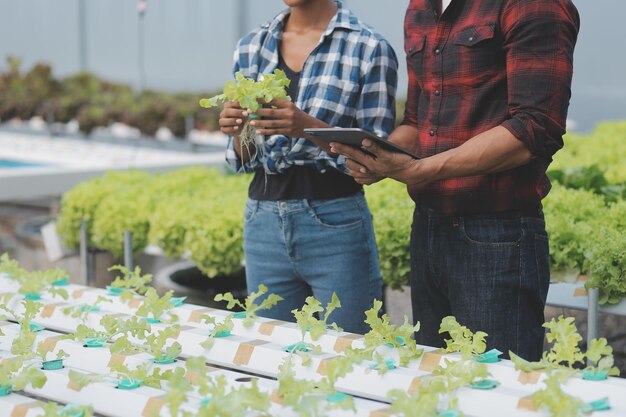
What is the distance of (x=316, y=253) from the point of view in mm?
2596

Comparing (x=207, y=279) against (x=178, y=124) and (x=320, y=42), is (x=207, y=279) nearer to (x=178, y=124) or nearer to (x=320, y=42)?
(x=320, y=42)

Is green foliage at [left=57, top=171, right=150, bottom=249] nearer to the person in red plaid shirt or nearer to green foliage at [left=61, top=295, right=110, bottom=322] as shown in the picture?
green foliage at [left=61, top=295, right=110, bottom=322]

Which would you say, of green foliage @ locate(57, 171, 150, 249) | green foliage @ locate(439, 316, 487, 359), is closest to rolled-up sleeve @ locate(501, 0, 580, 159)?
green foliage @ locate(439, 316, 487, 359)

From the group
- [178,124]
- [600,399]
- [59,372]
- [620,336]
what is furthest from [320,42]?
[178,124]

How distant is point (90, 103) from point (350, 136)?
10.7 m

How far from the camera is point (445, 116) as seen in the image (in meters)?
2.21

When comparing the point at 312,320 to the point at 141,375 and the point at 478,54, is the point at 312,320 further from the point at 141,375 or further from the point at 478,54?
the point at 478,54

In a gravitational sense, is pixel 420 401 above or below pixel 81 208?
above

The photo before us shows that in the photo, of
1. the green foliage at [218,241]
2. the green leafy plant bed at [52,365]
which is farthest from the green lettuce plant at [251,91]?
the green foliage at [218,241]

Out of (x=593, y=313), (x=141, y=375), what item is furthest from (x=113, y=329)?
(x=593, y=313)

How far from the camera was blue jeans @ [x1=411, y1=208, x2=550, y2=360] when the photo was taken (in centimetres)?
216

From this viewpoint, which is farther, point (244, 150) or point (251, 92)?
point (244, 150)

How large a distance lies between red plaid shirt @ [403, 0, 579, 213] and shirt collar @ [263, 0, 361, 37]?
0.28 meters

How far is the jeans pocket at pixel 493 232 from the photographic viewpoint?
2164mm
